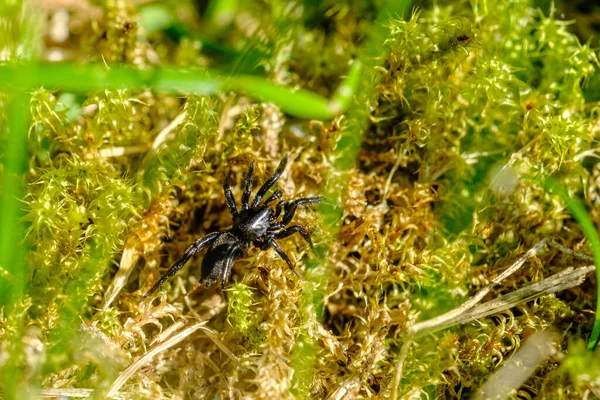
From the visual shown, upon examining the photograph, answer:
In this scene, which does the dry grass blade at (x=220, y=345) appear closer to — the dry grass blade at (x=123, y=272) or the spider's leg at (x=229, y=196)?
the dry grass blade at (x=123, y=272)

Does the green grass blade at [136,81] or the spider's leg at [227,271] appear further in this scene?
the spider's leg at [227,271]

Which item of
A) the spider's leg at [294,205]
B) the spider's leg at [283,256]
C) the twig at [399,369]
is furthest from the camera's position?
the spider's leg at [294,205]

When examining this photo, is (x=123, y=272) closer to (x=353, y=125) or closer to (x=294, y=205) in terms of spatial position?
(x=294, y=205)

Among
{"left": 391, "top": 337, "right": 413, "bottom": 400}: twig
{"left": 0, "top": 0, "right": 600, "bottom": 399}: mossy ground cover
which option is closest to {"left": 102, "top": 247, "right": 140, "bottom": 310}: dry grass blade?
{"left": 0, "top": 0, "right": 600, "bottom": 399}: mossy ground cover

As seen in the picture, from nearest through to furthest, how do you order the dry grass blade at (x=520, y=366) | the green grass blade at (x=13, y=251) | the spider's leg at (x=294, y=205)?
the green grass blade at (x=13, y=251), the dry grass blade at (x=520, y=366), the spider's leg at (x=294, y=205)

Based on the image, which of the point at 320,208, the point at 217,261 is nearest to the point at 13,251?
the point at 217,261

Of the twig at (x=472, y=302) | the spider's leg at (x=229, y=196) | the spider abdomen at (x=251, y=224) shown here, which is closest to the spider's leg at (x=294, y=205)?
the spider abdomen at (x=251, y=224)

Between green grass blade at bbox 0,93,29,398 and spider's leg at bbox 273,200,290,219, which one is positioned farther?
spider's leg at bbox 273,200,290,219

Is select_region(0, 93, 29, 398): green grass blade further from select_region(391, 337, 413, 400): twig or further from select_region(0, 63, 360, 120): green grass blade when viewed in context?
select_region(391, 337, 413, 400): twig
